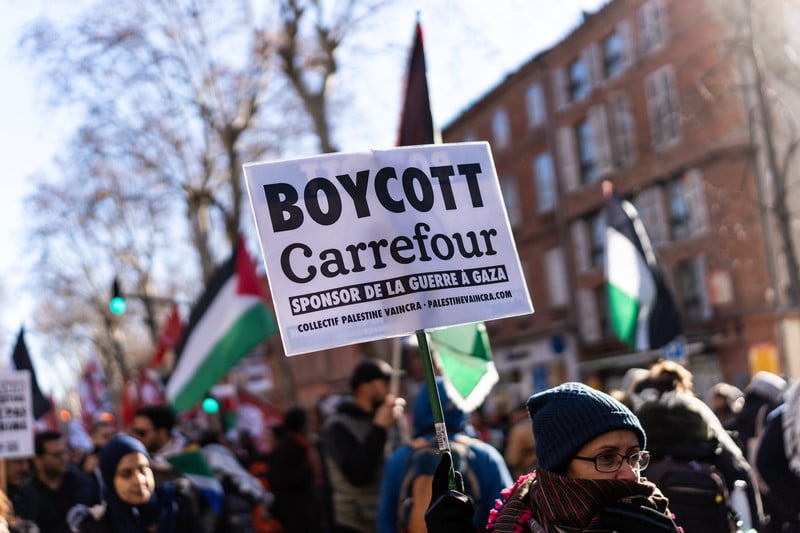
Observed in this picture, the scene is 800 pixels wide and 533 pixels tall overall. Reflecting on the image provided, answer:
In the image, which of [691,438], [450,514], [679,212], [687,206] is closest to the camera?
[450,514]

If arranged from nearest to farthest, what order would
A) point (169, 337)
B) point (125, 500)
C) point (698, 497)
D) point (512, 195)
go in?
point (698, 497), point (125, 500), point (169, 337), point (512, 195)

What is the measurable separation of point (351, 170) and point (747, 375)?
81.1ft

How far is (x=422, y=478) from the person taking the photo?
16.9 ft

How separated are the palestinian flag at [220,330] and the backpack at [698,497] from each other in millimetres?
5758

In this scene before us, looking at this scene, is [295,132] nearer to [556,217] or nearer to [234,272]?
[556,217]

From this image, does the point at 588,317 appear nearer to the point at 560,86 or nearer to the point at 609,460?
the point at 560,86

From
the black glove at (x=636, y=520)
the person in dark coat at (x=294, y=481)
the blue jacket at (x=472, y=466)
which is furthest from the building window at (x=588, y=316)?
the black glove at (x=636, y=520)

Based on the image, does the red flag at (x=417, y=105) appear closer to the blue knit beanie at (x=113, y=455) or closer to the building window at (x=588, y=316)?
the blue knit beanie at (x=113, y=455)

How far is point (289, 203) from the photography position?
3736 mm

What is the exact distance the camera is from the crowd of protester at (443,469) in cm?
292

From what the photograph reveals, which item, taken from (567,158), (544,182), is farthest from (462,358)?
(544,182)

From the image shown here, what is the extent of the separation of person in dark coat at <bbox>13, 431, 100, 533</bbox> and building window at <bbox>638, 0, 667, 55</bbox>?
2555 centimetres

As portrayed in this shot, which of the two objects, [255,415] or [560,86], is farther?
[560,86]

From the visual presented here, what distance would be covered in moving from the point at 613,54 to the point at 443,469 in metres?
32.0
